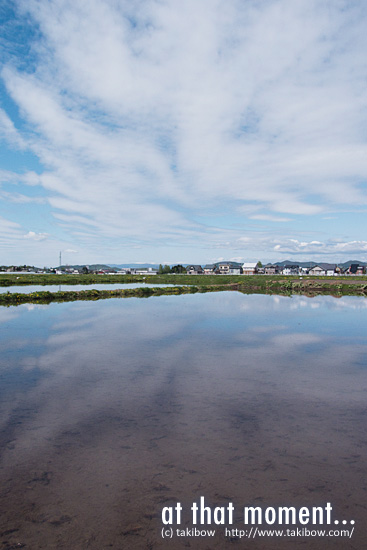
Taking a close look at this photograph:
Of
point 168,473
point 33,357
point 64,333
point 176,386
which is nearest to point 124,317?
point 64,333

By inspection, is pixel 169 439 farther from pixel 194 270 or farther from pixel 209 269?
pixel 209 269

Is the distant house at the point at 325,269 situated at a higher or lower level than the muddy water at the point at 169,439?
higher

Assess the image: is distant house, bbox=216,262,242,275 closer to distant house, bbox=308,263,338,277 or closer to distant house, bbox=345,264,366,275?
distant house, bbox=308,263,338,277

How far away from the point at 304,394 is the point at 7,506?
8.26 meters

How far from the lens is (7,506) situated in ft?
17.0

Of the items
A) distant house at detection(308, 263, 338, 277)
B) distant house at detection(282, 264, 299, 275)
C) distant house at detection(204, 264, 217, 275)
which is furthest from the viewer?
distant house at detection(282, 264, 299, 275)

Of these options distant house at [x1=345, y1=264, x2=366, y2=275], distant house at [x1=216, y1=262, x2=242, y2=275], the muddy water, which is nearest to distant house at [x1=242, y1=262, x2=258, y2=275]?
distant house at [x1=216, y1=262, x2=242, y2=275]

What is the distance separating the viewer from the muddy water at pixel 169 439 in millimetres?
4949

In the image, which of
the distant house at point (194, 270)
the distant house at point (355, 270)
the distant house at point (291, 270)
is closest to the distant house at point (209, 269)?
the distant house at point (194, 270)

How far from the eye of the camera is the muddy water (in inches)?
195

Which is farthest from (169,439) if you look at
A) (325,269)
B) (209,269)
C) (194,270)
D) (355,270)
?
(209,269)

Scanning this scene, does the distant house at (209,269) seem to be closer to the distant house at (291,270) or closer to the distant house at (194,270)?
the distant house at (194,270)

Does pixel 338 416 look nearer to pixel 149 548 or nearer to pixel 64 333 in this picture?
pixel 149 548

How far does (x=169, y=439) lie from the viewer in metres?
7.29
